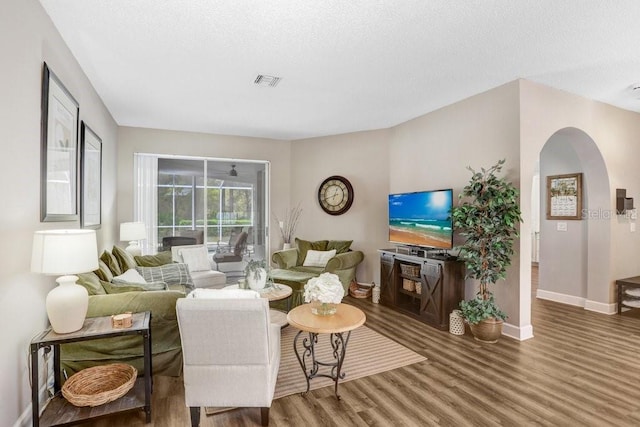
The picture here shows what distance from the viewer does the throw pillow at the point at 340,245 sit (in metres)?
5.64

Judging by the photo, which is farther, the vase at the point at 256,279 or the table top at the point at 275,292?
the vase at the point at 256,279

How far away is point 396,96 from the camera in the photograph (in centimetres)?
411

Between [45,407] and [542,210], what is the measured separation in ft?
20.7

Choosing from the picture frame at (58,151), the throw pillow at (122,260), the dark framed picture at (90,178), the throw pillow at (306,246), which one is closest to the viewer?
the picture frame at (58,151)

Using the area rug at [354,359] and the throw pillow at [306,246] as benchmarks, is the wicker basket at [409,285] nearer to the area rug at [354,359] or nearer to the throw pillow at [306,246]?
the area rug at [354,359]

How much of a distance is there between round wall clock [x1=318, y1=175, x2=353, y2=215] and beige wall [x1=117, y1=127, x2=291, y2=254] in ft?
2.67

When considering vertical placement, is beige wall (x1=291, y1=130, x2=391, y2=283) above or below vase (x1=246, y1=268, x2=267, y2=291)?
above

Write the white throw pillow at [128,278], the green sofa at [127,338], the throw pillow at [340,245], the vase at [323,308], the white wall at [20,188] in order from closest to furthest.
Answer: the white wall at [20,188] → the green sofa at [127,338] → the vase at [323,308] → the white throw pillow at [128,278] → the throw pillow at [340,245]

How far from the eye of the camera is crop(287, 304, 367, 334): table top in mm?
2359

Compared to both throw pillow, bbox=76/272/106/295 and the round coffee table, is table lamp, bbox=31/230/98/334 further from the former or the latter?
the round coffee table

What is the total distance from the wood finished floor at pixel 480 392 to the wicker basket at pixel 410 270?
933 millimetres

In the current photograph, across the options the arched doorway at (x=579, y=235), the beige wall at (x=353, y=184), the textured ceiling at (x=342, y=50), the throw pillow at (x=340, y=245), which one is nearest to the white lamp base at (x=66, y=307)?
the textured ceiling at (x=342, y=50)

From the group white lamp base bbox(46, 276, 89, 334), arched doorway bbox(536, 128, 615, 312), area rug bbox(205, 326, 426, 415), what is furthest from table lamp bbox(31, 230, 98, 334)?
arched doorway bbox(536, 128, 615, 312)

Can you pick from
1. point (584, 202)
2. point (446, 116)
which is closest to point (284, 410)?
point (446, 116)
